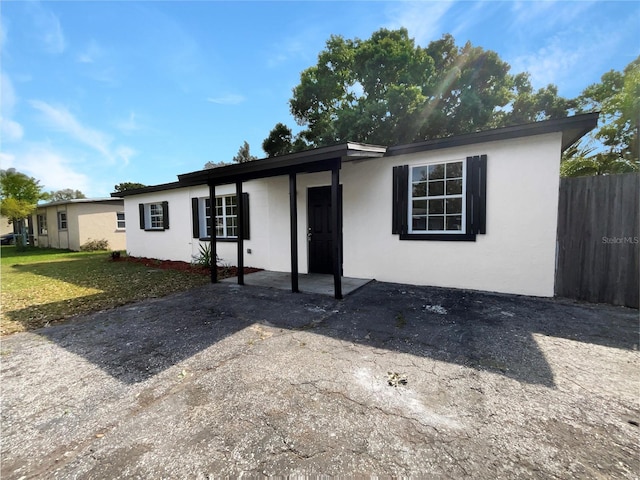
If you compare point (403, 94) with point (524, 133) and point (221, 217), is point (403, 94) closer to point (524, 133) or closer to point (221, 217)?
point (524, 133)

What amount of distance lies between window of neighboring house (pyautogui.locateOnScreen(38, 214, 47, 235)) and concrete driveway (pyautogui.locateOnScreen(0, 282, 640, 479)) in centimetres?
2031

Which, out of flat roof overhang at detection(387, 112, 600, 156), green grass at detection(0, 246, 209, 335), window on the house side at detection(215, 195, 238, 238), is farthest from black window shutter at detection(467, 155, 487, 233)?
window on the house side at detection(215, 195, 238, 238)

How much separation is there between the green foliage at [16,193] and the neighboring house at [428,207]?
51.2 ft

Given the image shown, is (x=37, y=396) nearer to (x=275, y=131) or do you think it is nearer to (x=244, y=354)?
(x=244, y=354)

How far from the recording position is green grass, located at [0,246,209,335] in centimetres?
455

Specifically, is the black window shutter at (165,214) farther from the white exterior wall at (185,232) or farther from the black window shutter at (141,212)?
the black window shutter at (141,212)

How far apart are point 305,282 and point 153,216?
27.3ft

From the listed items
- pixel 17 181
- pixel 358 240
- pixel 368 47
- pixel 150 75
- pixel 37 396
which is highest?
pixel 368 47

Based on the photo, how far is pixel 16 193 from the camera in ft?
51.1

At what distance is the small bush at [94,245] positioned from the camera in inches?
597

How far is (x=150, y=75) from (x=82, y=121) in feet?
12.1

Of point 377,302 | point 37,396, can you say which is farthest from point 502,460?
point 37,396

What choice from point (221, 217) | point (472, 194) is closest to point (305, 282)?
point (472, 194)

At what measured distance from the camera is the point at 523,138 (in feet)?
15.4
